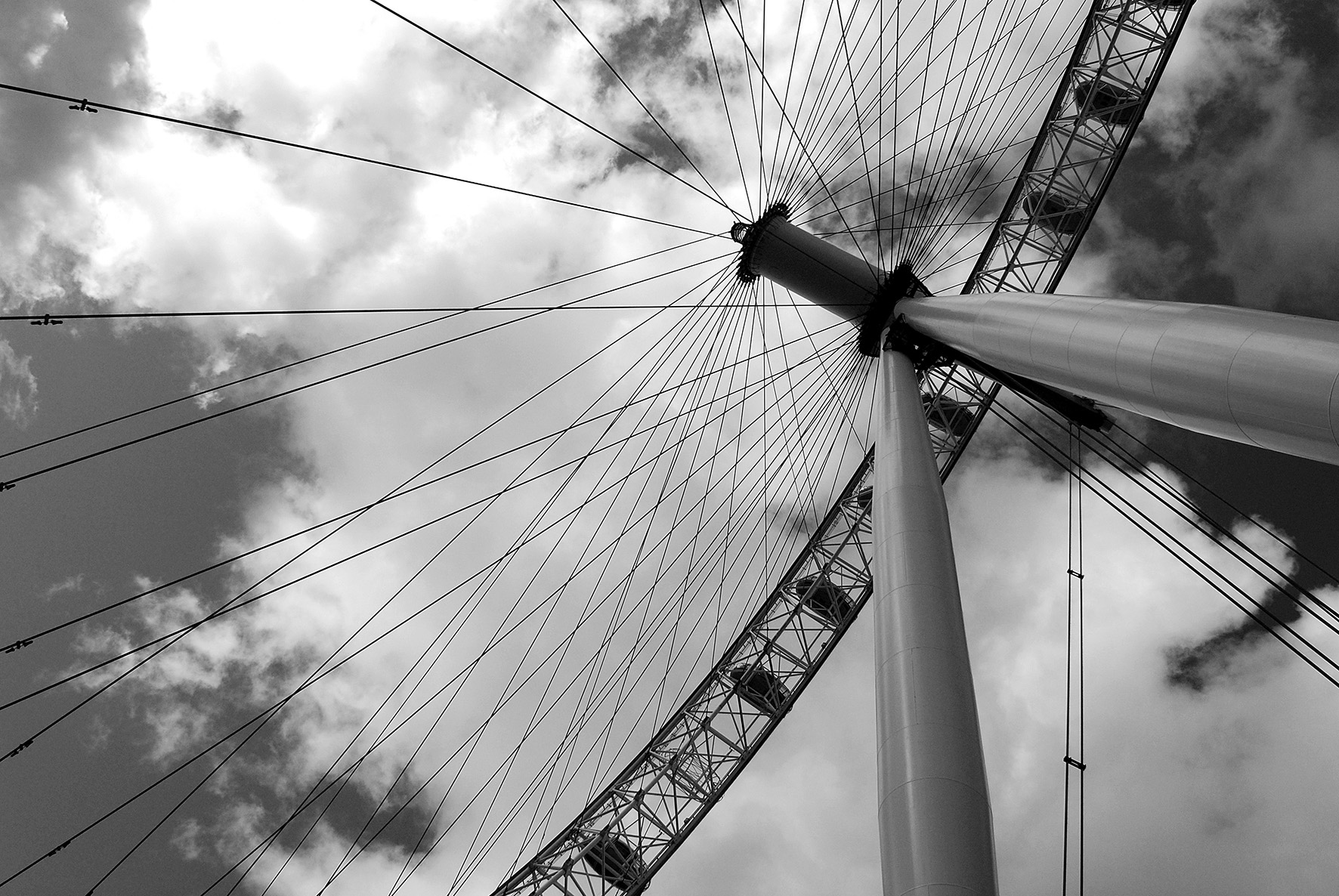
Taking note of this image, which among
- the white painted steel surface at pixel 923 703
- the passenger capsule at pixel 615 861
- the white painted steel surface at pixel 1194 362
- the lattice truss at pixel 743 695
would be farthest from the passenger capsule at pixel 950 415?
the passenger capsule at pixel 615 861

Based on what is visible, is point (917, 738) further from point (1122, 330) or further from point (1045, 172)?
point (1045, 172)

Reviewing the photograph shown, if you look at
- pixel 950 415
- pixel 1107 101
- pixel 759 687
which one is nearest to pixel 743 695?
pixel 759 687

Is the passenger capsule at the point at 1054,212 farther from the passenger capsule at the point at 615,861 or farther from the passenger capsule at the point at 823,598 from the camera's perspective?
the passenger capsule at the point at 615,861

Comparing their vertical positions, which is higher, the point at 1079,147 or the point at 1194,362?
the point at 1079,147

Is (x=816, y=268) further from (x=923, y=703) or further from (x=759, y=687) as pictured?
(x=923, y=703)

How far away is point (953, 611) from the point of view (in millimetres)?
11016

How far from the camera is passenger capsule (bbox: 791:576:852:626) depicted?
25.3 meters

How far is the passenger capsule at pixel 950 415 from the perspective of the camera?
24.8m

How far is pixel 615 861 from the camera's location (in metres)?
24.1

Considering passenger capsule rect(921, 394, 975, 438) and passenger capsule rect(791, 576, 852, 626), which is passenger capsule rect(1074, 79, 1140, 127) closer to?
passenger capsule rect(921, 394, 975, 438)

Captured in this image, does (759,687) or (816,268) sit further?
(759,687)

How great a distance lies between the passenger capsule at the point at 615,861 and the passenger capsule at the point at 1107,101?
21581 millimetres

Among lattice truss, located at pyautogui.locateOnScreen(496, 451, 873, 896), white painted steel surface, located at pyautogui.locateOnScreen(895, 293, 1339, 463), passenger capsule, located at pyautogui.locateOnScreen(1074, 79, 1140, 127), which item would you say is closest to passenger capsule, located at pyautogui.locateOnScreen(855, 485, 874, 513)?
lattice truss, located at pyautogui.locateOnScreen(496, 451, 873, 896)

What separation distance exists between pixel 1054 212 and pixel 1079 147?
1.71 m
